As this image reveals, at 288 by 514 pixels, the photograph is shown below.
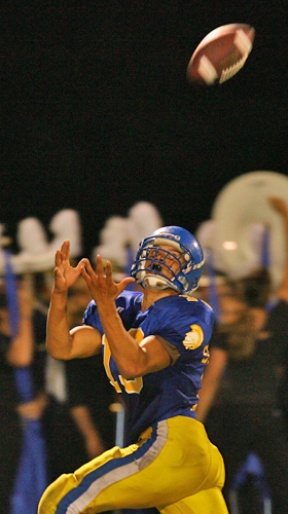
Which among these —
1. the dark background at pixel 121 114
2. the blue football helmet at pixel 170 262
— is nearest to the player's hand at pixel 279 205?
the dark background at pixel 121 114

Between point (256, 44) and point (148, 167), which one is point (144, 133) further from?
point (256, 44)

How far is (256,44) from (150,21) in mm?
468

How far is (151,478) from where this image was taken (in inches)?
102

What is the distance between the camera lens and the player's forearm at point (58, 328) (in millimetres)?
2621

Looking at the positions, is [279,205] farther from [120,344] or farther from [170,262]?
[120,344]

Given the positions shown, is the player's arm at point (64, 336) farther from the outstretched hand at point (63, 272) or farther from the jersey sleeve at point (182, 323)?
the jersey sleeve at point (182, 323)

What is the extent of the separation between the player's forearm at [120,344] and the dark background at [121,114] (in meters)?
1.55

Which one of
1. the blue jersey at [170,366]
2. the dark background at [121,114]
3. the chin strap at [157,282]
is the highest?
the dark background at [121,114]

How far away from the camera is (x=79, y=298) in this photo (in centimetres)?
394

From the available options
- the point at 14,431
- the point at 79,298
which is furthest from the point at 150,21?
the point at 14,431

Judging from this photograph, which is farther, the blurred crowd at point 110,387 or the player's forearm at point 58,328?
the blurred crowd at point 110,387

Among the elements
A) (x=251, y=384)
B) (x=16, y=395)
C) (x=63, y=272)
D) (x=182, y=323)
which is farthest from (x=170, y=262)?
(x=16, y=395)

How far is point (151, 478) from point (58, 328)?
1.56 feet

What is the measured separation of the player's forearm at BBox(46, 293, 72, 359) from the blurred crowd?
1.21m
